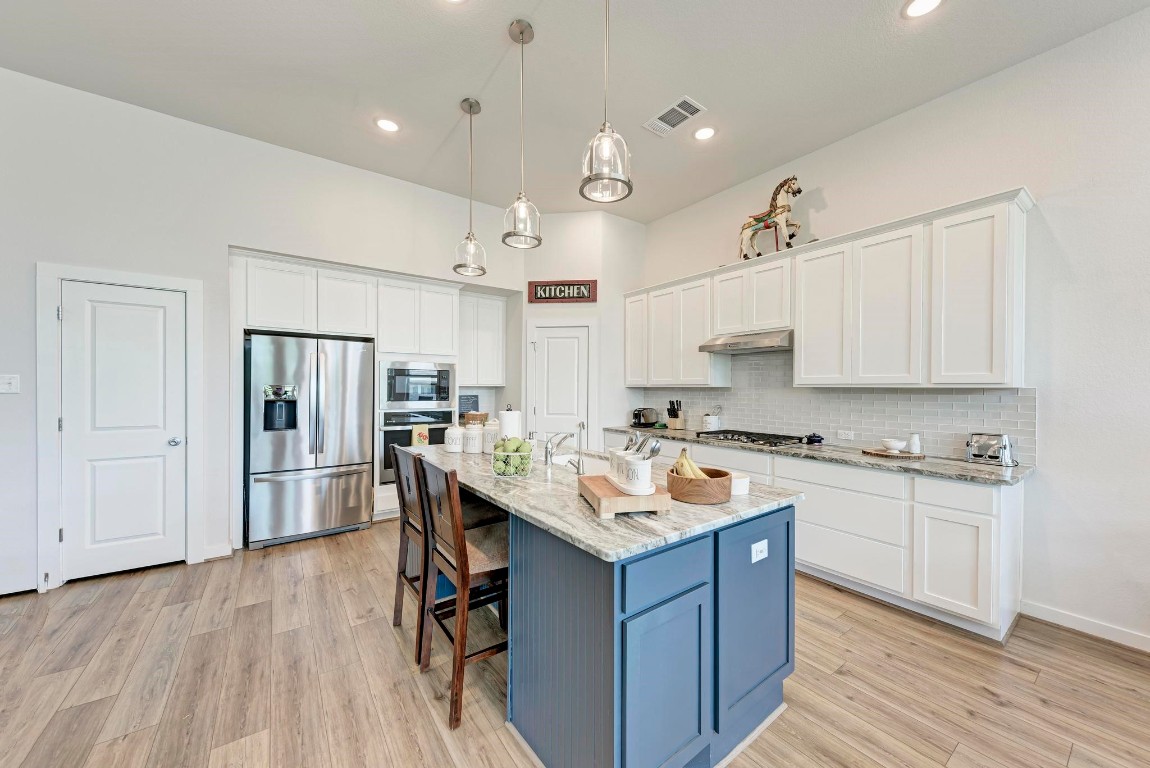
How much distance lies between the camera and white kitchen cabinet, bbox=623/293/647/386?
15.3ft

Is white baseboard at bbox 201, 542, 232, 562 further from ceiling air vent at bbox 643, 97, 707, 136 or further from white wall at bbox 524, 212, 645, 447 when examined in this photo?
ceiling air vent at bbox 643, 97, 707, 136

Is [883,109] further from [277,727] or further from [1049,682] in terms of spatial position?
[277,727]

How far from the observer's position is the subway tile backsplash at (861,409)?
2.60 meters

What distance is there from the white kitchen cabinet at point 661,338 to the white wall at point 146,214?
246 cm

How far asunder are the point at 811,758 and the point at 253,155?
5027mm

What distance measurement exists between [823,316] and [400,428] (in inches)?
147

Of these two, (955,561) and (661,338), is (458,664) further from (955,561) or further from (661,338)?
(661,338)

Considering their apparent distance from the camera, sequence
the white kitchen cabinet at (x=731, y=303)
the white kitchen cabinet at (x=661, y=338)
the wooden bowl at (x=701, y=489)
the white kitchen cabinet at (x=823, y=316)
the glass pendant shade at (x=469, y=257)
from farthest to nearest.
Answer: the white kitchen cabinet at (x=661, y=338) → the white kitchen cabinet at (x=731, y=303) → the white kitchen cabinet at (x=823, y=316) → the glass pendant shade at (x=469, y=257) → the wooden bowl at (x=701, y=489)

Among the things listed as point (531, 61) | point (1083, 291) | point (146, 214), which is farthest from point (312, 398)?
point (1083, 291)

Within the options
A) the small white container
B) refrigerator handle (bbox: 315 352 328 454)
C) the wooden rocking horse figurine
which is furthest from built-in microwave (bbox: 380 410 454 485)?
the wooden rocking horse figurine

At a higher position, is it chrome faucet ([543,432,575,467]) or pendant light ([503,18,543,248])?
pendant light ([503,18,543,248])

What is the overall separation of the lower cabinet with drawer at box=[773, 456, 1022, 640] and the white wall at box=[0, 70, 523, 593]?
3992 millimetres

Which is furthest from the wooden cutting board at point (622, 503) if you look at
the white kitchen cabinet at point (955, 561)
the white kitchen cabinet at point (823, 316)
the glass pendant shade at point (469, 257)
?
the white kitchen cabinet at point (823, 316)

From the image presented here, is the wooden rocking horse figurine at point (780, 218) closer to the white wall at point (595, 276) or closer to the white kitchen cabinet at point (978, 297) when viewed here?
the white kitchen cabinet at point (978, 297)
